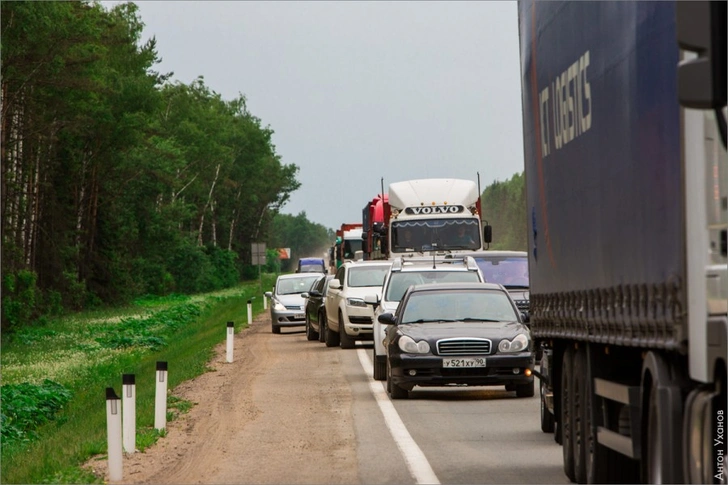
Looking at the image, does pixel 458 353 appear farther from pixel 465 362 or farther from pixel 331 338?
pixel 331 338

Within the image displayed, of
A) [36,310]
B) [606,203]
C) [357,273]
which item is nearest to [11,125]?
[36,310]

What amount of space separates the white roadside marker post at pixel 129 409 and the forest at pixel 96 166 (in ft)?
106

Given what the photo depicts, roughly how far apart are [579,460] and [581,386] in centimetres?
57

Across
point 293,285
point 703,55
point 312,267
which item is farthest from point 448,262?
point 312,267

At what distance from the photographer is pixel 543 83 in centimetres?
1138

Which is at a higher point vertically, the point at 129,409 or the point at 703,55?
the point at 703,55

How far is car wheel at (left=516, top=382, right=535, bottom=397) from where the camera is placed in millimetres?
18469

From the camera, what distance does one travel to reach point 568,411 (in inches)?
428

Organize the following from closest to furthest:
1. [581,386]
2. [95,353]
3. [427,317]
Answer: [581,386] → [427,317] → [95,353]

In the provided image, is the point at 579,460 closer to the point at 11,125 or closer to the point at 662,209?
the point at 662,209

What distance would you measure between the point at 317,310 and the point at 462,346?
16563 millimetres

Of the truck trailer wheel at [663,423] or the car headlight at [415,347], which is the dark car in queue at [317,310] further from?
the truck trailer wheel at [663,423]

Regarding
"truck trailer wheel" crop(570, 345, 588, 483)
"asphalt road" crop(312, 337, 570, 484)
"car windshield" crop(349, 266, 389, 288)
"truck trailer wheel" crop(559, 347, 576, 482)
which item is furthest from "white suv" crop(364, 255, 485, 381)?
"truck trailer wheel" crop(570, 345, 588, 483)

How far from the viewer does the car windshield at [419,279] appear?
2470cm
